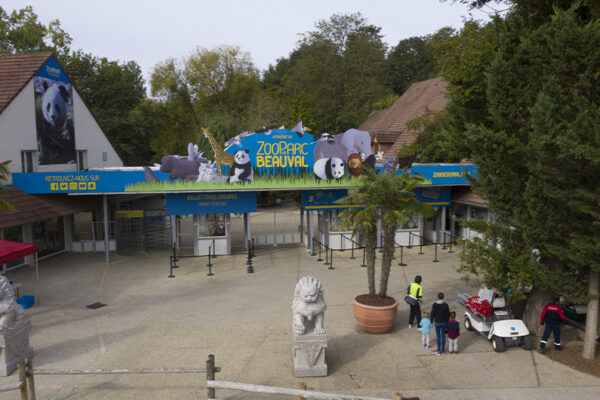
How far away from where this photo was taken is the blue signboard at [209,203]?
69.8 feet

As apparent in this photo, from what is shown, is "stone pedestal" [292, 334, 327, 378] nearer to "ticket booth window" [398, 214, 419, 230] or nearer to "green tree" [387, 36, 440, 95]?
"ticket booth window" [398, 214, 419, 230]

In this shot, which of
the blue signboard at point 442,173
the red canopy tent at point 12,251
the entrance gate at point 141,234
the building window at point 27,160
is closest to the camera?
the red canopy tent at point 12,251

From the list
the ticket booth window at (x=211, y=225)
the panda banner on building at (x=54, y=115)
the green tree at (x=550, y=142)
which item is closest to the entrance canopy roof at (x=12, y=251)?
the ticket booth window at (x=211, y=225)

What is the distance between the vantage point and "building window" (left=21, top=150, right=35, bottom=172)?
2093 cm

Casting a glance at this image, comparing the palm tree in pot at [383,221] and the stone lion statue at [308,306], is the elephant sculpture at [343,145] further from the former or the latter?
the stone lion statue at [308,306]

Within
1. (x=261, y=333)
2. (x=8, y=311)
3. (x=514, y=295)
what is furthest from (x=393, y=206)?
(x=8, y=311)

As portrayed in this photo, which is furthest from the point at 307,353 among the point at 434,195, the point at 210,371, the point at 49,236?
the point at 49,236

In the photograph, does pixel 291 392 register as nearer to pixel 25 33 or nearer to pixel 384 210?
pixel 384 210

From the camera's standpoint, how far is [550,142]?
863 centimetres

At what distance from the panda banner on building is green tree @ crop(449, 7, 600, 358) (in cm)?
2063

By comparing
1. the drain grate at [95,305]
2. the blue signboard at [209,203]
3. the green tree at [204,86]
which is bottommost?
the drain grate at [95,305]

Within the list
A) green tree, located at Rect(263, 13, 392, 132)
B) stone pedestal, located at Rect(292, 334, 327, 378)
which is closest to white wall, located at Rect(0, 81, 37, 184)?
stone pedestal, located at Rect(292, 334, 327, 378)

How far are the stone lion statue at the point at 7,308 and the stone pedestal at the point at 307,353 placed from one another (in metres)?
6.69

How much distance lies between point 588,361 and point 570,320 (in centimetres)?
221
